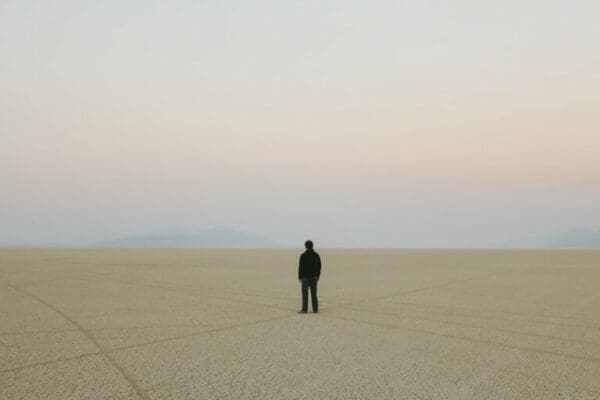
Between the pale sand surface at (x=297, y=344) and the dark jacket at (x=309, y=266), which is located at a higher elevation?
the dark jacket at (x=309, y=266)

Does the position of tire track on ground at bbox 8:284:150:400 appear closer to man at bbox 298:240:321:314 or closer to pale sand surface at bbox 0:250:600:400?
pale sand surface at bbox 0:250:600:400

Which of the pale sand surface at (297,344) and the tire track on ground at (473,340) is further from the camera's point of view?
the tire track on ground at (473,340)

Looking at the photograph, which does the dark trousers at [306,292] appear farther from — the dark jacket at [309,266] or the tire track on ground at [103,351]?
the tire track on ground at [103,351]

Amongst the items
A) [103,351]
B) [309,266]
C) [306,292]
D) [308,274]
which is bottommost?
[103,351]

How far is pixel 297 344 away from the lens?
9539 mm

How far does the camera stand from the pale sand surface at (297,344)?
273 inches

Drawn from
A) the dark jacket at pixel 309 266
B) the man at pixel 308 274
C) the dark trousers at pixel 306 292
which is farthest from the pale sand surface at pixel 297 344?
the dark jacket at pixel 309 266

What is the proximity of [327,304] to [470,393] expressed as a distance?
8.38 metres

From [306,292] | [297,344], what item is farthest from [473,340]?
[306,292]

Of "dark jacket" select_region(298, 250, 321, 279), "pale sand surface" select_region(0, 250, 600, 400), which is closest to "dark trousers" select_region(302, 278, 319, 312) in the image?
"dark jacket" select_region(298, 250, 321, 279)

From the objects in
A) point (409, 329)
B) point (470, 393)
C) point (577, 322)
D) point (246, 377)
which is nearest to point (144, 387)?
point (246, 377)

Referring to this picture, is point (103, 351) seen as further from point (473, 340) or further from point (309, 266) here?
point (473, 340)

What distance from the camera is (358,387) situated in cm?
690

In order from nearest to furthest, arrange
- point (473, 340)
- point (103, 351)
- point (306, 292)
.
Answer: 1. point (103, 351)
2. point (473, 340)
3. point (306, 292)
